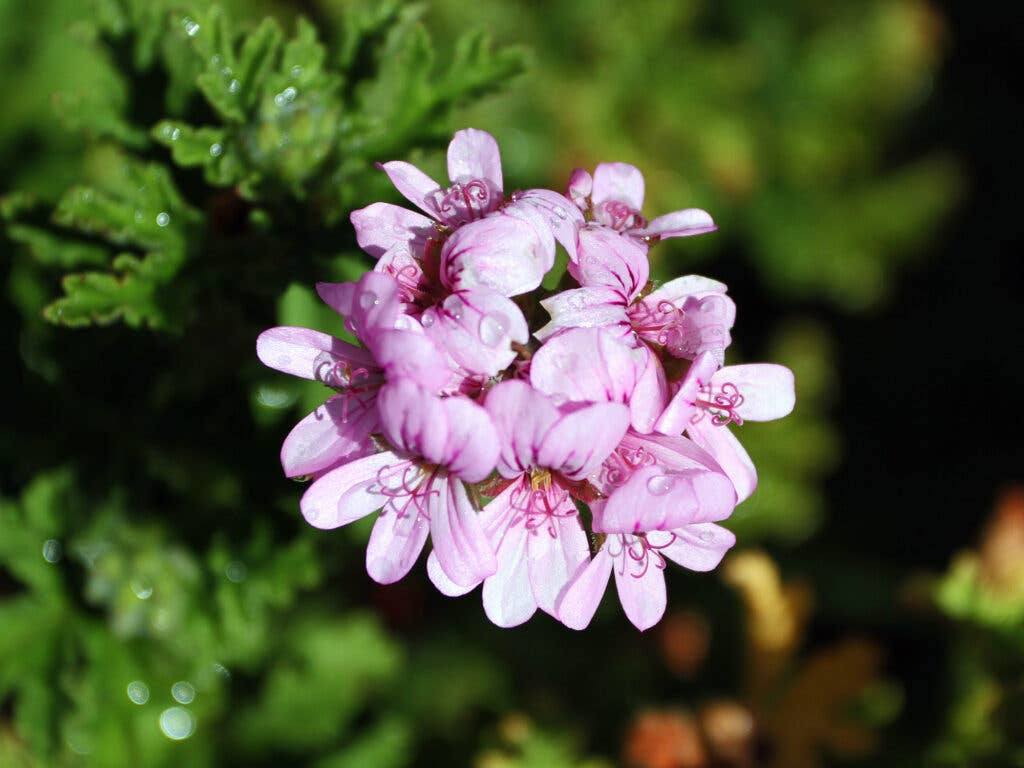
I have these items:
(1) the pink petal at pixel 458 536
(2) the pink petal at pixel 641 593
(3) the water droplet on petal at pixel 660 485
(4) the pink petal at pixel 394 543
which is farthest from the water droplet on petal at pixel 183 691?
(3) the water droplet on petal at pixel 660 485

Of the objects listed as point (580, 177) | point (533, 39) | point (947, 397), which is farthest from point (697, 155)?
point (580, 177)

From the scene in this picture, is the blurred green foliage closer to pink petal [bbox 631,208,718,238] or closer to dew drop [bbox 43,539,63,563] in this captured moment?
dew drop [bbox 43,539,63,563]

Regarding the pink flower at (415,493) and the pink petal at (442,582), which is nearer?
the pink flower at (415,493)

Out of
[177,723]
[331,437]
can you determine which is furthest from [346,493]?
[177,723]

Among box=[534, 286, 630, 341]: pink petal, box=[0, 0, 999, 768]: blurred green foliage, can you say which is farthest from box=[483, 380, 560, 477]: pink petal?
box=[0, 0, 999, 768]: blurred green foliage

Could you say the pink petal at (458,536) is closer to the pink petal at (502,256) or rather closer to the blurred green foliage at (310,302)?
the pink petal at (502,256)

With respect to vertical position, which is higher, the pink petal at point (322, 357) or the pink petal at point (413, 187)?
the pink petal at point (413, 187)
